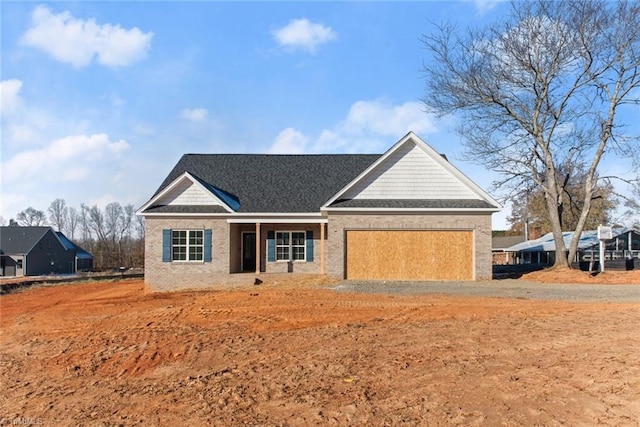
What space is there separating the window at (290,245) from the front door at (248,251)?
1656mm

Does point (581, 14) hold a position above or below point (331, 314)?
above

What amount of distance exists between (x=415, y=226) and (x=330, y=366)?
12175 mm

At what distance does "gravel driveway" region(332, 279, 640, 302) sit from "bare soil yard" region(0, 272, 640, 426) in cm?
245

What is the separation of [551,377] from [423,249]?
12.3 m

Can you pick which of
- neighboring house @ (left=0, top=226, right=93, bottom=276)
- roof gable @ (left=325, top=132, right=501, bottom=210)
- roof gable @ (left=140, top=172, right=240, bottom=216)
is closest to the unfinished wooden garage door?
roof gable @ (left=325, top=132, right=501, bottom=210)

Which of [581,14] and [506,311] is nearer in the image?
[506,311]

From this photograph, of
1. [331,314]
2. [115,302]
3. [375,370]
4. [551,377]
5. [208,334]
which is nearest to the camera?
[551,377]

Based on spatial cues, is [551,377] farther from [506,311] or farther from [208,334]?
[208,334]

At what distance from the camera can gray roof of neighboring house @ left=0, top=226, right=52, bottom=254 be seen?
51.5 m

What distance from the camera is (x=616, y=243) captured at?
35.3 metres

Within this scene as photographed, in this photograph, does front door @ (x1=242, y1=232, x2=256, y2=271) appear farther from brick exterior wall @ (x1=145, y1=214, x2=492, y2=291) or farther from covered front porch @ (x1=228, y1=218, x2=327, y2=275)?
brick exterior wall @ (x1=145, y1=214, x2=492, y2=291)

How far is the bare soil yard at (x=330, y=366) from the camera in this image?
505cm

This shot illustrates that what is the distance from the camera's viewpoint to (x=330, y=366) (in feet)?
21.6

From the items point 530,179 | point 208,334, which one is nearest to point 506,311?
point 208,334
